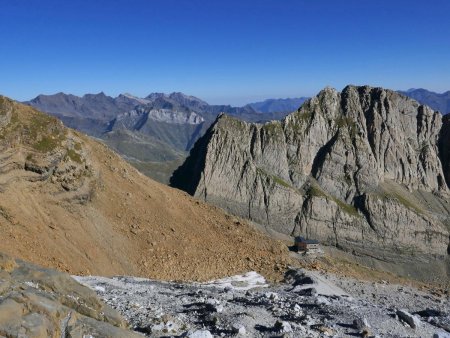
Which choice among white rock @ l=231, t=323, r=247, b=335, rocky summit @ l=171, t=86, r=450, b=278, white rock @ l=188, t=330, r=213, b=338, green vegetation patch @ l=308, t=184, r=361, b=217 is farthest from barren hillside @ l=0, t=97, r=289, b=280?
green vegetation patch @ l=308, t=184, r=361, b=217

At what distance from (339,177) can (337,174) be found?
3.84 feet

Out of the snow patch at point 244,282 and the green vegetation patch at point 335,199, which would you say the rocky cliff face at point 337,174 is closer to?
the green vegetation patch at point 335,199

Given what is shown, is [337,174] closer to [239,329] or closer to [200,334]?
[239,329]

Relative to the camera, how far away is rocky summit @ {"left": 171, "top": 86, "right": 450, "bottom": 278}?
137 meters

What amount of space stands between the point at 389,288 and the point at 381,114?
11589cm

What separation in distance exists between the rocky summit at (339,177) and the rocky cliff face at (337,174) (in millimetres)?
314

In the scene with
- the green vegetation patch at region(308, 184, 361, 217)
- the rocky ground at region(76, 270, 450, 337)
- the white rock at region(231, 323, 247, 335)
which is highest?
the white rock at region(231, 323, 247, 335)

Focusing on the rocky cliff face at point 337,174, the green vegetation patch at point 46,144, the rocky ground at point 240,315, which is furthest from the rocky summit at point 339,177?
the rocky ground at point 240,315

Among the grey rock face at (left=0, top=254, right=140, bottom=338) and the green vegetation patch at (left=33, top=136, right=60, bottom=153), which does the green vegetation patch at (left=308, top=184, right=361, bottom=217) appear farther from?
the grey rock face at (left=0, top=254, right=140, bottom=338)

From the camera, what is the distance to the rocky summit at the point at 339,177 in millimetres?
137000

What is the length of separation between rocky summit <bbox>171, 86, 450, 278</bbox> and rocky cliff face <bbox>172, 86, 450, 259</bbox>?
1.03ft

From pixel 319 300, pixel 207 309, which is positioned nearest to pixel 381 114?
pixel 319 300

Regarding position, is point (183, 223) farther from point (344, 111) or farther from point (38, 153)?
point (344, 111)

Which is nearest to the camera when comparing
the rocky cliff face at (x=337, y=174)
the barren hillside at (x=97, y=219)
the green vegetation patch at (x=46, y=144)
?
the barren hillside at (x=97, y=219)
